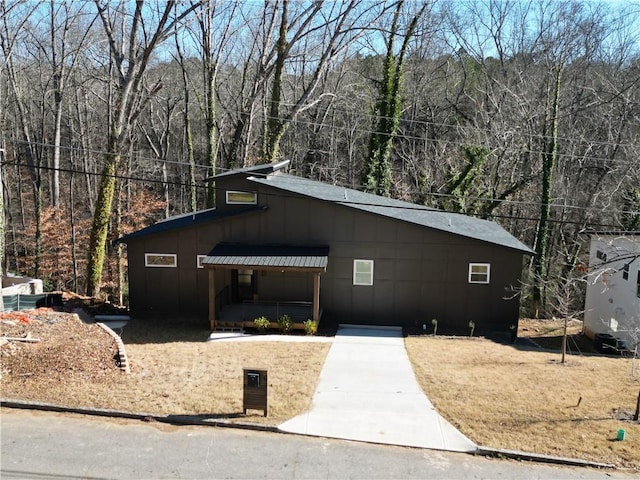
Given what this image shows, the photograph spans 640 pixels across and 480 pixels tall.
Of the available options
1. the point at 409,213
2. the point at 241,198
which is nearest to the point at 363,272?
the point at 409,213

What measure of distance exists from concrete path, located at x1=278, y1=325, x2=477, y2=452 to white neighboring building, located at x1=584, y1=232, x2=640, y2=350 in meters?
7.40

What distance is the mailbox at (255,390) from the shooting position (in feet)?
28.1

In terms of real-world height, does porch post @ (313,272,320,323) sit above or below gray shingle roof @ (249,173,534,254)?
below

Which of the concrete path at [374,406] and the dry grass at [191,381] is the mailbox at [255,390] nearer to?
the dry grass at [191,381]

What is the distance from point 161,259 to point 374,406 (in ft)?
31.5

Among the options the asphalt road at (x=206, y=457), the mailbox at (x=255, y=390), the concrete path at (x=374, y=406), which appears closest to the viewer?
the asphalt road at (x=206, y=457)

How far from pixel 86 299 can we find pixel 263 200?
7.78m

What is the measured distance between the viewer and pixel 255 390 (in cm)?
861

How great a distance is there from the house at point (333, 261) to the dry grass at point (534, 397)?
6.49 feet

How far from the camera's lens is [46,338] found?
11.5m

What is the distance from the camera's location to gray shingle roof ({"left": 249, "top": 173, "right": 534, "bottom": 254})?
15.7 meters

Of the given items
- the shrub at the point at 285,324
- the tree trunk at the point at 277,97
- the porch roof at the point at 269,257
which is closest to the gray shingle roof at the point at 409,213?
the porch roof at the point at 269,257

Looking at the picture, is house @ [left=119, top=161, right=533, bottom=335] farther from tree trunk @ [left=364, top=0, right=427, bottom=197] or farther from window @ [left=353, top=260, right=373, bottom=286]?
tree trunk @ [left=364, top=0, right=427, bottom=197]

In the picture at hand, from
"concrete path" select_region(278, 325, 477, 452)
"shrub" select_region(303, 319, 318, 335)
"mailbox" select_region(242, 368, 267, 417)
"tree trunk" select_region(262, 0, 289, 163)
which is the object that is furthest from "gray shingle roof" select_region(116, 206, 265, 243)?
"tree trunk" select_region(262, 0, 289, 163)
